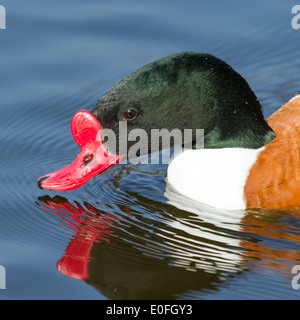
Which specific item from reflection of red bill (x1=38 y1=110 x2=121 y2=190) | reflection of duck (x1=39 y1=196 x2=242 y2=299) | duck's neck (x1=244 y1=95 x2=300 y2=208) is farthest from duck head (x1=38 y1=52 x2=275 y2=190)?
reflection of duck (x1=39 y1=196 x2=242 y2=299)

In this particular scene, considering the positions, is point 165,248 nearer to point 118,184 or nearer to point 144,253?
point 144,253

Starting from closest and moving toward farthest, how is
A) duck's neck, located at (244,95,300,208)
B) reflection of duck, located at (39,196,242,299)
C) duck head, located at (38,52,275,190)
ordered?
reflection of duck, located at (39,196,242,299) → duck head, located at (38,52,275,190) → duck's neck, located at (244,95,300,208)

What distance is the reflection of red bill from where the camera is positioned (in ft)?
17.5

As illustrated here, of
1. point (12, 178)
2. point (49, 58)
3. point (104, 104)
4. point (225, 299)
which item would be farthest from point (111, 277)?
point (49, 58)

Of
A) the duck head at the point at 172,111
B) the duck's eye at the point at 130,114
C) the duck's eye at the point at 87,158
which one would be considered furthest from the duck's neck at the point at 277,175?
the duck's eye at the point at 87,158

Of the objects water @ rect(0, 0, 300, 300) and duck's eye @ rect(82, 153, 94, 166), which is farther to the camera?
duck's eye @ rect(82, 153, 94, 166)

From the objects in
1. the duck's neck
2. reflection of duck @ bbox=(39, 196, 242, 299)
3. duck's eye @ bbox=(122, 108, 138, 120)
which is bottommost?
reflection of duck @ bbox=(39, 196, 242, 299)

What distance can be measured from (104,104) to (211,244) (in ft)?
3.70

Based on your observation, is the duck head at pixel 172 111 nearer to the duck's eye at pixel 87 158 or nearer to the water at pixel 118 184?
the duck's eye at pixel 87 158

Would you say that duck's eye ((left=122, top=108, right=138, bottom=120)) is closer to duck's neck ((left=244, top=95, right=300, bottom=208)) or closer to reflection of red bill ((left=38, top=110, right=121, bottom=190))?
reflection of red bill ((left=38, top=110, right=121, bottom=190))

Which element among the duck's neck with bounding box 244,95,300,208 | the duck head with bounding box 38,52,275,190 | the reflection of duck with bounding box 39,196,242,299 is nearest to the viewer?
the reflection of duck with bounding box 39,196,242,299

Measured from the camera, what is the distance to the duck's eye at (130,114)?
529 centimetres

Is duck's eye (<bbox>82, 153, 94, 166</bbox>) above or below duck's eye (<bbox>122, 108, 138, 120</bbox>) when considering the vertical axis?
below

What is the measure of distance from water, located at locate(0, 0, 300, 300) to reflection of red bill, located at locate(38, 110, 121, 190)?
235mm
